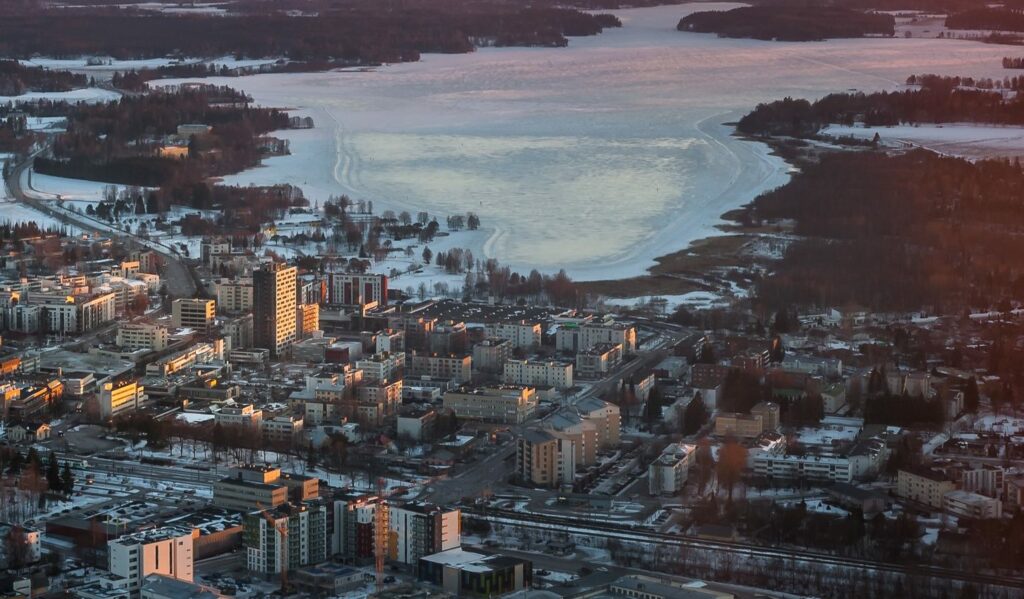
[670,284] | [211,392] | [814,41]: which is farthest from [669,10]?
[211,392]

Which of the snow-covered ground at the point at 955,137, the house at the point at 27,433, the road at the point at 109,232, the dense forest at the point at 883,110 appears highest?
the dense forest at the point at 883,110

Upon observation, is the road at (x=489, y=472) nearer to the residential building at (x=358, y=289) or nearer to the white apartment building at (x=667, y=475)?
the white apartment building at (x=667, y=475)

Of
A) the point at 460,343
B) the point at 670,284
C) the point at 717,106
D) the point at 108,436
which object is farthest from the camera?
the point at 717,106

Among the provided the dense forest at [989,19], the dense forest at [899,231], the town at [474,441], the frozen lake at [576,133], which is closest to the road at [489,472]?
the town at [474,441]

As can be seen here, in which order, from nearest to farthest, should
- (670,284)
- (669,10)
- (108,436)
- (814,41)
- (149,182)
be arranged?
(108,436), (670,284), (149,182), (814,41), (669,10)

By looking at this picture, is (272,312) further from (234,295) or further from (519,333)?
(519,333)

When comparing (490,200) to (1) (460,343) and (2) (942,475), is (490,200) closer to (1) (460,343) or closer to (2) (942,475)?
(1) (460,343)

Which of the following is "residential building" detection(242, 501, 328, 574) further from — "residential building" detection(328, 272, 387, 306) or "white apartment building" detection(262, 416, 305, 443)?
"residential building" detection(328, 272, 387, 306)

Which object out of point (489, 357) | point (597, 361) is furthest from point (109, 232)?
point (597, 361)

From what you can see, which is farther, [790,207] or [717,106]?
[717,106]
